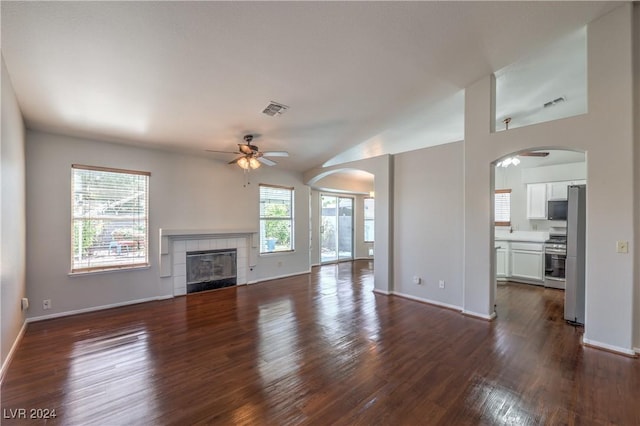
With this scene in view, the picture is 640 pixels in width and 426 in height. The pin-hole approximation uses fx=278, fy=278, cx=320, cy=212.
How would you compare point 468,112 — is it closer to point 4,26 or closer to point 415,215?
point 415,215

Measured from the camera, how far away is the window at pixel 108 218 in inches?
163

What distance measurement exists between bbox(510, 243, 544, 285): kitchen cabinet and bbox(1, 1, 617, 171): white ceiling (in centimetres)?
348

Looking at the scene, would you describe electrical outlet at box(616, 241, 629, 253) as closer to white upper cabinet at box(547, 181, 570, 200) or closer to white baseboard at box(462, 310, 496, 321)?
white baseboard at box(462, 310, 496, 321)

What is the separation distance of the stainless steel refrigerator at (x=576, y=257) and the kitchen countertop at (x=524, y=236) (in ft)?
6.97

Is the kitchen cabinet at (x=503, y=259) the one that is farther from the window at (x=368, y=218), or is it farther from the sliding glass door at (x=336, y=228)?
the sliding glass door at (x=336, y=228)

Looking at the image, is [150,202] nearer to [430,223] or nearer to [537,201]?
[430,223]

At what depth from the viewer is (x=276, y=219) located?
665cm

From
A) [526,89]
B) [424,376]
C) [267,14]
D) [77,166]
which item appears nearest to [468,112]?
[526,89]

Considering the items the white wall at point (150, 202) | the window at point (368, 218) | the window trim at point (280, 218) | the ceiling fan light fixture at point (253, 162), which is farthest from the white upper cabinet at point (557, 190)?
the ceiling fan light fixture at point (253, 162)

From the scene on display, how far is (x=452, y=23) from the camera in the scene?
8.80 ft

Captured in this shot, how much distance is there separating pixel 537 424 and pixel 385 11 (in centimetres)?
337

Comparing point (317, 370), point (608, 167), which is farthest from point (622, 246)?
point (317, 370)

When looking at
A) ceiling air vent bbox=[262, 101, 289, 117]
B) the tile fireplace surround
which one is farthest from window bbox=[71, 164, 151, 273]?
ceiling air vent bbox=[262, 101, 289, 117]

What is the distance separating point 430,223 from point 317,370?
310cm
